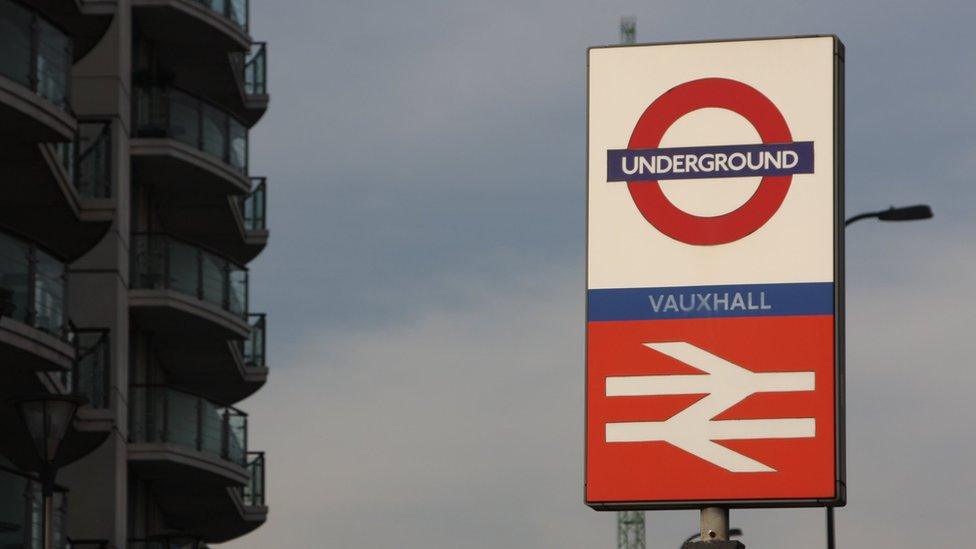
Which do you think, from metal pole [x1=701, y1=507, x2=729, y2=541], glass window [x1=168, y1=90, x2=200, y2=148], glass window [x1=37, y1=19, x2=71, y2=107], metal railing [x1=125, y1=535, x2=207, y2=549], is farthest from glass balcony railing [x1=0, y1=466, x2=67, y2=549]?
metal pole [x1=701, y1=507, x2=729, y2=541]

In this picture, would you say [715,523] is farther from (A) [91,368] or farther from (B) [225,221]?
(B) [225,221]

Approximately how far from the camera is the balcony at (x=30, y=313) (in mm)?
29922

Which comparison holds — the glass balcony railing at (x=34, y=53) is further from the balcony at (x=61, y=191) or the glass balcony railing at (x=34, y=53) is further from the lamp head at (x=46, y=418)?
the lamp head at (x=46, y=418)

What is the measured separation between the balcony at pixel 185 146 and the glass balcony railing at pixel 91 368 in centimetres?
553

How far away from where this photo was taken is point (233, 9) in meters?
46.3

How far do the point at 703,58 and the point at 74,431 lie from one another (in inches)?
1103

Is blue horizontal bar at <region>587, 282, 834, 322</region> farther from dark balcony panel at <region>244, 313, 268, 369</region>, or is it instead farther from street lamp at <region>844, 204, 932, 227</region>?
dark balcony panel at <region>244, 313, 268, 369</region>

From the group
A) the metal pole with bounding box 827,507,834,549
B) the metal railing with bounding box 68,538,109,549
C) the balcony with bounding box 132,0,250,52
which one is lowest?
the metal railing with bounding box 68,538,109,549

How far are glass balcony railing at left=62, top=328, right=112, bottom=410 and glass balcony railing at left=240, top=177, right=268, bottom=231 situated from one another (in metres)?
11.1

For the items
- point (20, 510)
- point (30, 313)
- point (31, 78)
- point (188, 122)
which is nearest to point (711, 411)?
point (20, 510)

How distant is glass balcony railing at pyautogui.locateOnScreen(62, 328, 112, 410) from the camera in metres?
36.2

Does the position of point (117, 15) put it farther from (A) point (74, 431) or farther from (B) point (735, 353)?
(B) point (735, 353)

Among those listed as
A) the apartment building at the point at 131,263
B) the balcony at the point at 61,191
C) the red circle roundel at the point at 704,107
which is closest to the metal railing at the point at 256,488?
the apartment building at the point at 131,263

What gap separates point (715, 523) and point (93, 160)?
3071 cm
